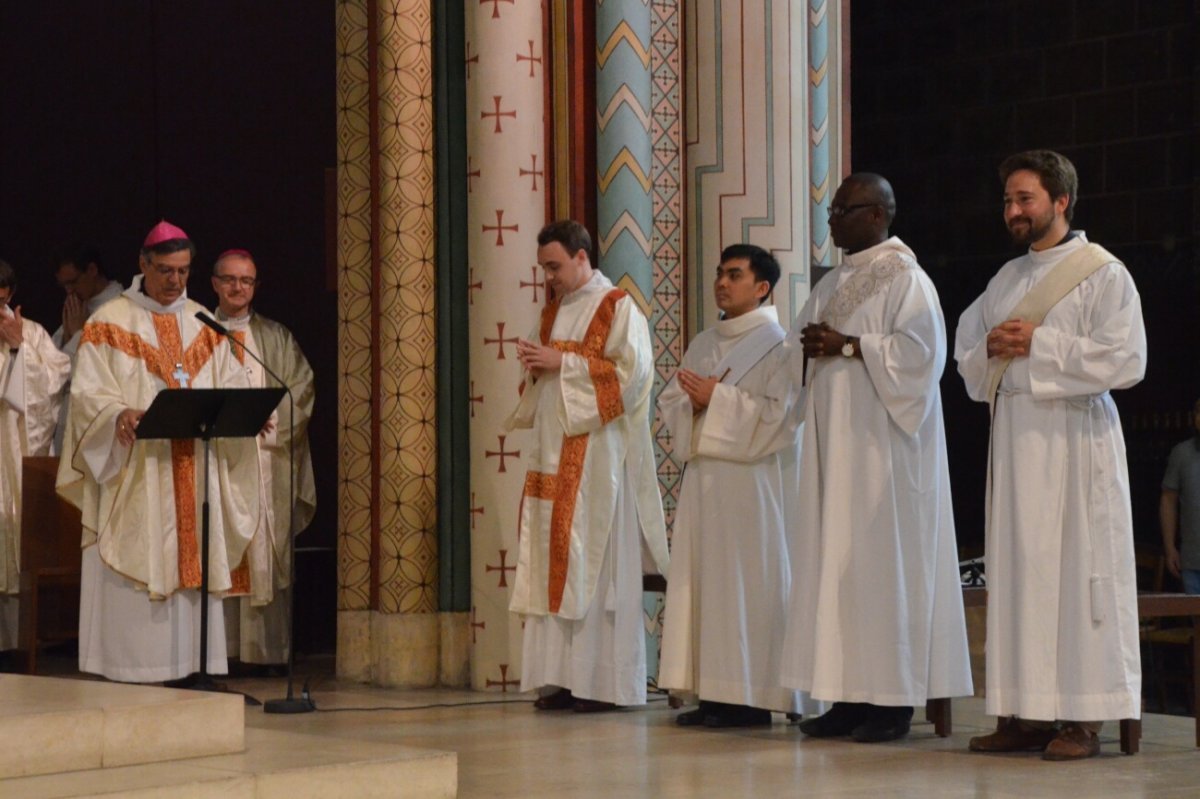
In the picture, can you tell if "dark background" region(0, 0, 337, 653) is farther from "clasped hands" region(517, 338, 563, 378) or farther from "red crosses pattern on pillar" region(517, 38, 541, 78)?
"clasped hands" region(517, 338, 563, 378)

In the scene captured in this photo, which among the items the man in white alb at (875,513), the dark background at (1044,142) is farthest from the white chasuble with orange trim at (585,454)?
the dark background at (1044,142)

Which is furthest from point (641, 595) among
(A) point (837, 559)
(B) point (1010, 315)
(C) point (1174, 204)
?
(C) point (1174, 204)

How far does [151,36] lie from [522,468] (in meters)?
5.07

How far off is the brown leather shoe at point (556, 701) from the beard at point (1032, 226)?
2.57 metres

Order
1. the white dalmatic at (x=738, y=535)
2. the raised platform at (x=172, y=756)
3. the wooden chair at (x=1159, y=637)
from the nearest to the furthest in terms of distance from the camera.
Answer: the raised platform at (x=172, y=756) < the white dalmatic at (x=738, y=535) < the wooden chair at (x=1159, y=637)

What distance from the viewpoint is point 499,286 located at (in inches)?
330

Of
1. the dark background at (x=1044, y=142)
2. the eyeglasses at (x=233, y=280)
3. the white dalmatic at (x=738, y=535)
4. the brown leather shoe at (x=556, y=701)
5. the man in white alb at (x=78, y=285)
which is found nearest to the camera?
the white dalmatic at (x=738, y=535)

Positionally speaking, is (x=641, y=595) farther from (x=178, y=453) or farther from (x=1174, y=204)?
(x=1174, y=204)

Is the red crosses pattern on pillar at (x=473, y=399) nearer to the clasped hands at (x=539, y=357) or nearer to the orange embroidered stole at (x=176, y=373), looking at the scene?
the clasped hands at (x=539, y=357)

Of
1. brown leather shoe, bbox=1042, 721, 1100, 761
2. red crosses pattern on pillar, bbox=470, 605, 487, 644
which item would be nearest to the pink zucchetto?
red crosses pattern on pillar, bbox=470, 605, 487, 644

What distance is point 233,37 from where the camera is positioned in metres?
12.1

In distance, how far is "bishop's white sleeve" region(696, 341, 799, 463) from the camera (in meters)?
7.03

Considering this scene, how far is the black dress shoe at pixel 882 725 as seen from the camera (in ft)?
21.4

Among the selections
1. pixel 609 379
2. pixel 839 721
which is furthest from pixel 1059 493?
pixel 609 379
